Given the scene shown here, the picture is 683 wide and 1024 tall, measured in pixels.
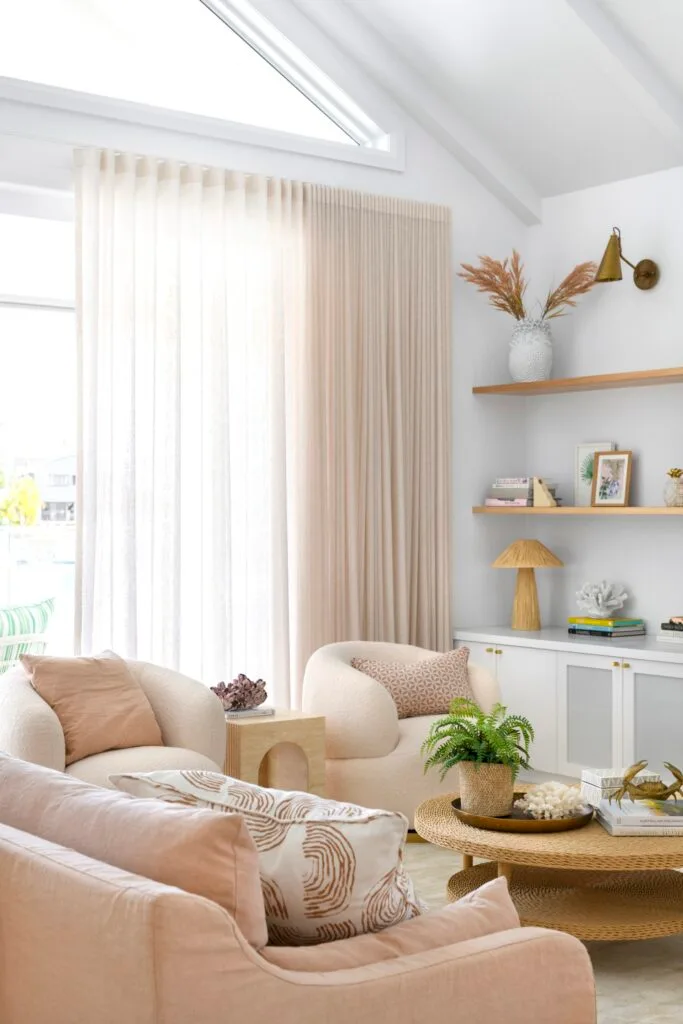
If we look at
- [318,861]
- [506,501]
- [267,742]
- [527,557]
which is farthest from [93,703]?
[506,501]

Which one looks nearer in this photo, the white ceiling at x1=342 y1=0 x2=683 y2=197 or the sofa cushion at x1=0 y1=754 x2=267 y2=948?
the sofa cushion at x1=0 y1=754 x2=267 y2=948

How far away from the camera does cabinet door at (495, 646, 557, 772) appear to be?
544 centimetres

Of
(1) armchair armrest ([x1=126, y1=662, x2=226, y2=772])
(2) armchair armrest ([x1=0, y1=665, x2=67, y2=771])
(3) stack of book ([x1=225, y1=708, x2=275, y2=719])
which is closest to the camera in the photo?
Result: (2) armchair armrest ([x1=0, y1=665, x2=67, y2=771])

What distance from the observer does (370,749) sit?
4.58 metres

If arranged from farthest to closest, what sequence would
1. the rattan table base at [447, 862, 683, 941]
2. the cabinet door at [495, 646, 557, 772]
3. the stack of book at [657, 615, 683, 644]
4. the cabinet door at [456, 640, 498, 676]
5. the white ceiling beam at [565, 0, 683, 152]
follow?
1. the cabinet door at [456, 640, 498, 676]
2. the cabinet door at [495, 646, 557, 772]
3. the stack of book at [657, 615, 683, 644]
4. the white ceiling beam at [565, 0, 683, 152]
5. the rattan table base at [447, 862, 683, 941]

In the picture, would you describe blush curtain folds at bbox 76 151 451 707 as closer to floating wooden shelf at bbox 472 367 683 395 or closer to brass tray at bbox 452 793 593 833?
floating wooden shelf at bbox 472 367 683 395

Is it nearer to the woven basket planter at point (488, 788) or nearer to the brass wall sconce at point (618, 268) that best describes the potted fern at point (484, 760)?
the woven basket planter at point (488, 788)

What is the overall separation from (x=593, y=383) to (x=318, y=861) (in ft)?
13.3

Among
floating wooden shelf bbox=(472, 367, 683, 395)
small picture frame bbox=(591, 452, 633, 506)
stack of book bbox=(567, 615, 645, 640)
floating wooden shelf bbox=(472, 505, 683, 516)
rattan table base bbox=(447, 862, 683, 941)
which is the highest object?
floating wooden shelf bbox=(472, 367, 683, 395)

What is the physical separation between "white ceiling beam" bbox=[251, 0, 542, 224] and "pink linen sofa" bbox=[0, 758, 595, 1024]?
13.6 ft

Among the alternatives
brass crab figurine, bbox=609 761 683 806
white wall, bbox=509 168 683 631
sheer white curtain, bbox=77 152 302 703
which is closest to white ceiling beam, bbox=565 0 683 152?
white wall, bbox=509 168 683 631

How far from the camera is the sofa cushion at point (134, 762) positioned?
3.73m

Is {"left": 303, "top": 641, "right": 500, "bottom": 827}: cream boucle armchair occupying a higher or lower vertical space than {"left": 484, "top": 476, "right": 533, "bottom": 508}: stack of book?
lower

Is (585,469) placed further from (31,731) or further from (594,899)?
(31,731)
